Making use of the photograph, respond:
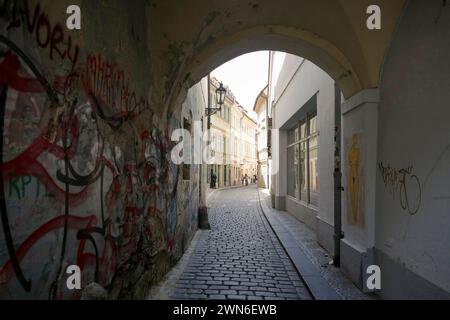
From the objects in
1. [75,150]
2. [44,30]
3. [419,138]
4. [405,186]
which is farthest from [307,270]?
[44,30]

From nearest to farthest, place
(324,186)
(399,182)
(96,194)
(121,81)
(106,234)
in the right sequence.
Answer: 1. (96,194)
2. (106,234)
3. (121,81)
4. (399,182)
5. (324,186)

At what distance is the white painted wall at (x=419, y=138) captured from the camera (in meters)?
3.53

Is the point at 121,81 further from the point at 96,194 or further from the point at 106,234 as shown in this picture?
the point at 106,234

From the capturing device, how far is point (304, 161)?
1250 cm

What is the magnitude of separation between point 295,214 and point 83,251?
11.0 m

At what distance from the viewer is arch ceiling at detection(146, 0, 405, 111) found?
5.40 meters

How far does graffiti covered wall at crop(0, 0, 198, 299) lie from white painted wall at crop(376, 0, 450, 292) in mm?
3216

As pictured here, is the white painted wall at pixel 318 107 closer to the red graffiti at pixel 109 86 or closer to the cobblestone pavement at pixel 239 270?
the cobblestone pavement at pixel 239 270

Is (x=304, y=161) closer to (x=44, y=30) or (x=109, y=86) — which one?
(x=109, y=86)

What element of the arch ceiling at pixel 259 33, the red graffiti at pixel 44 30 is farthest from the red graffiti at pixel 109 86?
the arch ceiling at pixel 259 33

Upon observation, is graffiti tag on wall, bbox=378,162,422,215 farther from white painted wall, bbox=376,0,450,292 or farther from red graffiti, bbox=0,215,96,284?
red graffiti, bbox=0,215,96,284

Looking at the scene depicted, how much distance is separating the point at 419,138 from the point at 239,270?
3.67 meters

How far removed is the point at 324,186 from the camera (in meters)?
8.30
